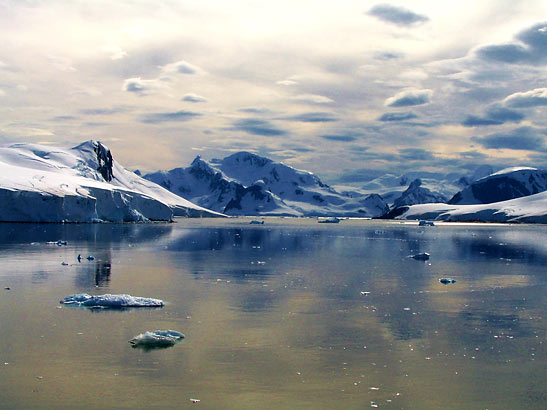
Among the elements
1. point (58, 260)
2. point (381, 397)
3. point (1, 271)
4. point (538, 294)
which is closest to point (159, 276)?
point (1, 271)

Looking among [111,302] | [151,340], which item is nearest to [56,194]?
[111,302]

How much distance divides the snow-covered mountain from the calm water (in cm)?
8842

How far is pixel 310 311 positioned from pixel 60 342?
10587 mm

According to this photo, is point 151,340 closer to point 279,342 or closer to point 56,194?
point 279,342

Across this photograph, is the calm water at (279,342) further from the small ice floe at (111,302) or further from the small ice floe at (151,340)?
the small ice floe at (111,302)

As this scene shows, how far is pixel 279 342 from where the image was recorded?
68.3ft

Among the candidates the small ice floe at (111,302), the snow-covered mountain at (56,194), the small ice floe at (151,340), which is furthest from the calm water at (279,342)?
the snow-covered mountain at (56,194)

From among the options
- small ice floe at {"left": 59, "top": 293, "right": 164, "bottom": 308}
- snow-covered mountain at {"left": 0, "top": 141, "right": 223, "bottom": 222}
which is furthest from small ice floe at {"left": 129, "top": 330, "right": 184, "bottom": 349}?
snow-covered mountain at {"left": 0, "top": 141, "right": 223, "bottom": 222}

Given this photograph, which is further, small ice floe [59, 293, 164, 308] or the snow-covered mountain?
the snow-covered mountain

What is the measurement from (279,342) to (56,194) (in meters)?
115

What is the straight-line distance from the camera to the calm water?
1552cm

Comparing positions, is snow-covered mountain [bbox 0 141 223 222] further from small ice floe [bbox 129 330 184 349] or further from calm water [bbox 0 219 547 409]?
small ice floe [bbox 129 330 184 349]

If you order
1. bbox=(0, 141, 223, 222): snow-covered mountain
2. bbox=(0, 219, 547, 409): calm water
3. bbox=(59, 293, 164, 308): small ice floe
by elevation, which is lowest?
bbox=(0, 219, 547, 409): calm water

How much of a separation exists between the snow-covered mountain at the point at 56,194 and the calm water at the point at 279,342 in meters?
88.4
